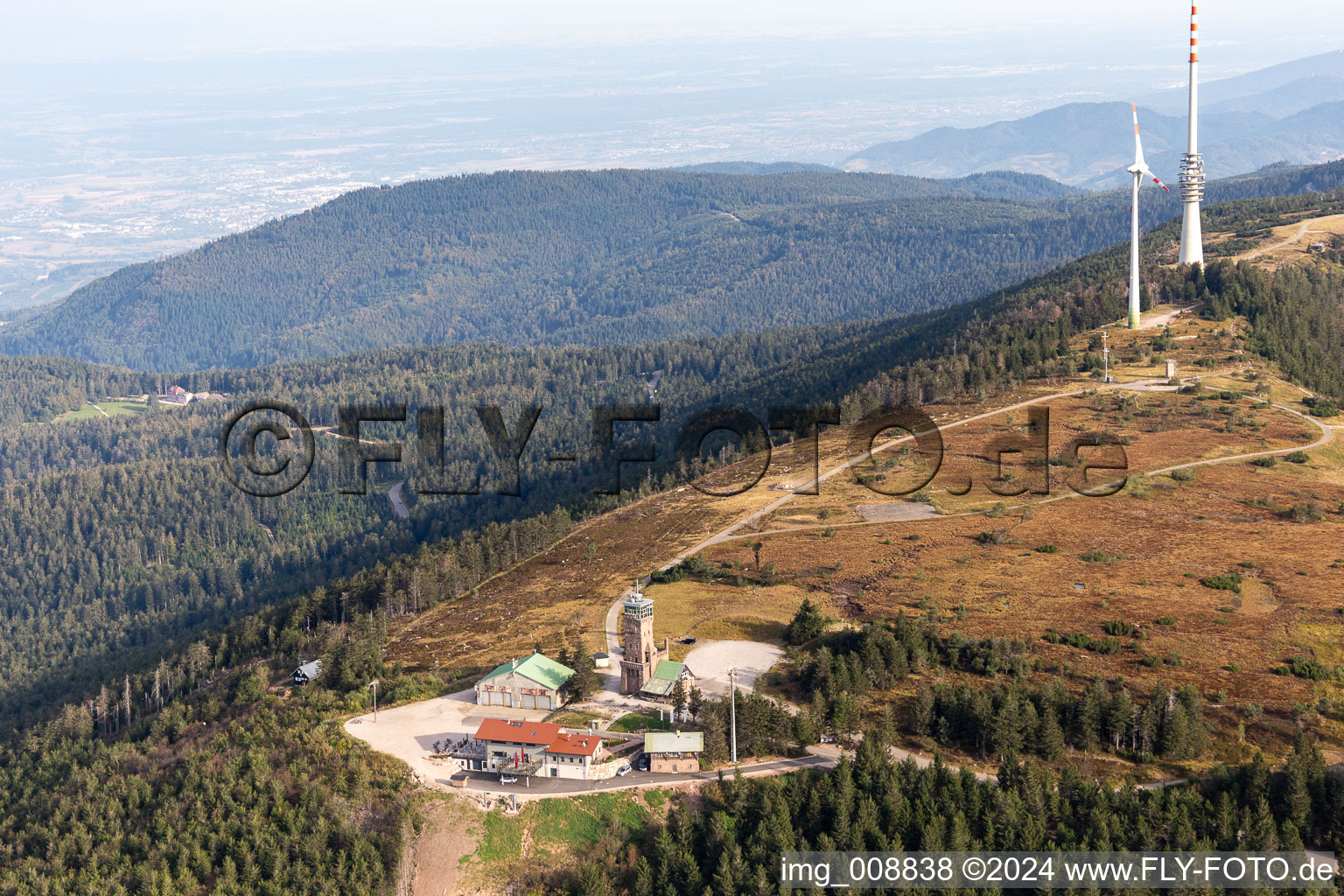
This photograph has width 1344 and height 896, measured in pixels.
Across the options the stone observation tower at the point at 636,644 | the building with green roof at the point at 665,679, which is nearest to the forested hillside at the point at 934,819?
the building with green roof at the point at 665,679

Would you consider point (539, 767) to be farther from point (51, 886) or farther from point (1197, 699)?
point (1197, 699)

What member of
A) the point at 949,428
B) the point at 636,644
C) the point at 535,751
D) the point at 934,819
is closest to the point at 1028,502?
the point at 949,428

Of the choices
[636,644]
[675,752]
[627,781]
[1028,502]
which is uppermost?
[1028,502]

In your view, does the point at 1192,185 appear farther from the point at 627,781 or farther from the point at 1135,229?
the point at 627,781

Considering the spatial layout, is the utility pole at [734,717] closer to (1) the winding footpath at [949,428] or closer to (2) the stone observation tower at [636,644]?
(2) the stone observation tower at [636,644]

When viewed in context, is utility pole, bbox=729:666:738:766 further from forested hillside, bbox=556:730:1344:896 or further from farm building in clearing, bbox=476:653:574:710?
farm building in clearing, bbox=476:653:574:710

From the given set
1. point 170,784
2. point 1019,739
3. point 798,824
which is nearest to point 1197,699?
point 1019,739
